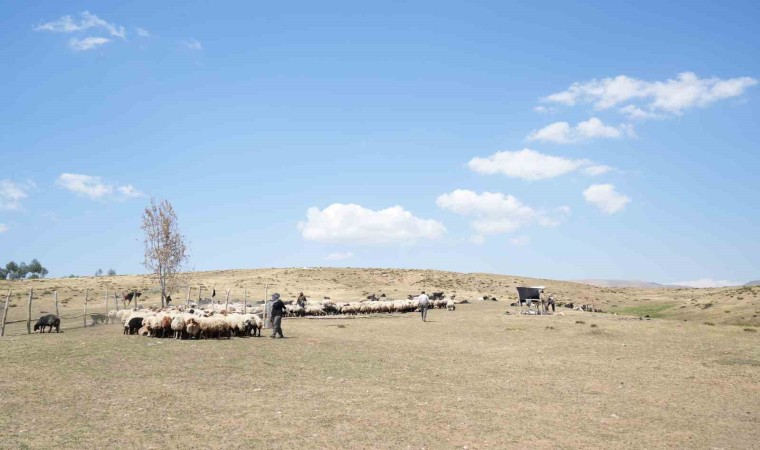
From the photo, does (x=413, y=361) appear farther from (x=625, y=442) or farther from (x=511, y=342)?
(x=625, y=442)

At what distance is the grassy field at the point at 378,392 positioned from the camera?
10.9m

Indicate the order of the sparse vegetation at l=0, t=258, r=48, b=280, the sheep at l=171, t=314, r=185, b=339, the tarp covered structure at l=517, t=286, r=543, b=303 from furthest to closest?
the sparse vegetation at l=0, t=258, r=48, b=280 < the tarp covered structure at l=517, t=286, r=543, b=303 < the sheep at l=171, t=314, r=185, b=339

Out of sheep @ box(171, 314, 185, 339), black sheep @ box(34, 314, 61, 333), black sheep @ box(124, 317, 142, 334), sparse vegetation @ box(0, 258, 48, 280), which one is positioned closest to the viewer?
sheep @ box(171, 314, 185, 339)

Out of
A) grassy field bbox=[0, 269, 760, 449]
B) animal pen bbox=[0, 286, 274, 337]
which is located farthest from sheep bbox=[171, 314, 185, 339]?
animal pen bbox=[0, 286, 274, 337]

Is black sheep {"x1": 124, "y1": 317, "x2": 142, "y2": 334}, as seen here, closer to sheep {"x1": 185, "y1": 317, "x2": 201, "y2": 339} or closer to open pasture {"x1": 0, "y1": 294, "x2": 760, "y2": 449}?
open pasture {"x1": 0, "y1": 294, "x2": 760, "y2": 449}

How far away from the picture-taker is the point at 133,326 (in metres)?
24.4

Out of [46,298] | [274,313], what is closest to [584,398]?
[274,313]

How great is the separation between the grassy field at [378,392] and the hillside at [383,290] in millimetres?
23529

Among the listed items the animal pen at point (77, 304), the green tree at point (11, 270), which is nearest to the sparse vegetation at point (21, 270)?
the green tree at point (11, 270)

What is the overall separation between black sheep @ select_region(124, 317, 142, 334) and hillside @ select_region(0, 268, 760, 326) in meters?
20.1

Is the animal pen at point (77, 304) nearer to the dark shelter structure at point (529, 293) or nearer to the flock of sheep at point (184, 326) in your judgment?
the flock of sheep at point (184, 326)

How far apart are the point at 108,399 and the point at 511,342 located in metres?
18.2

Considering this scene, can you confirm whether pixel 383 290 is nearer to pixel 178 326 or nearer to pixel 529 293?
pixel 529 293

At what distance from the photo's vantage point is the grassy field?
10859 millimetres
